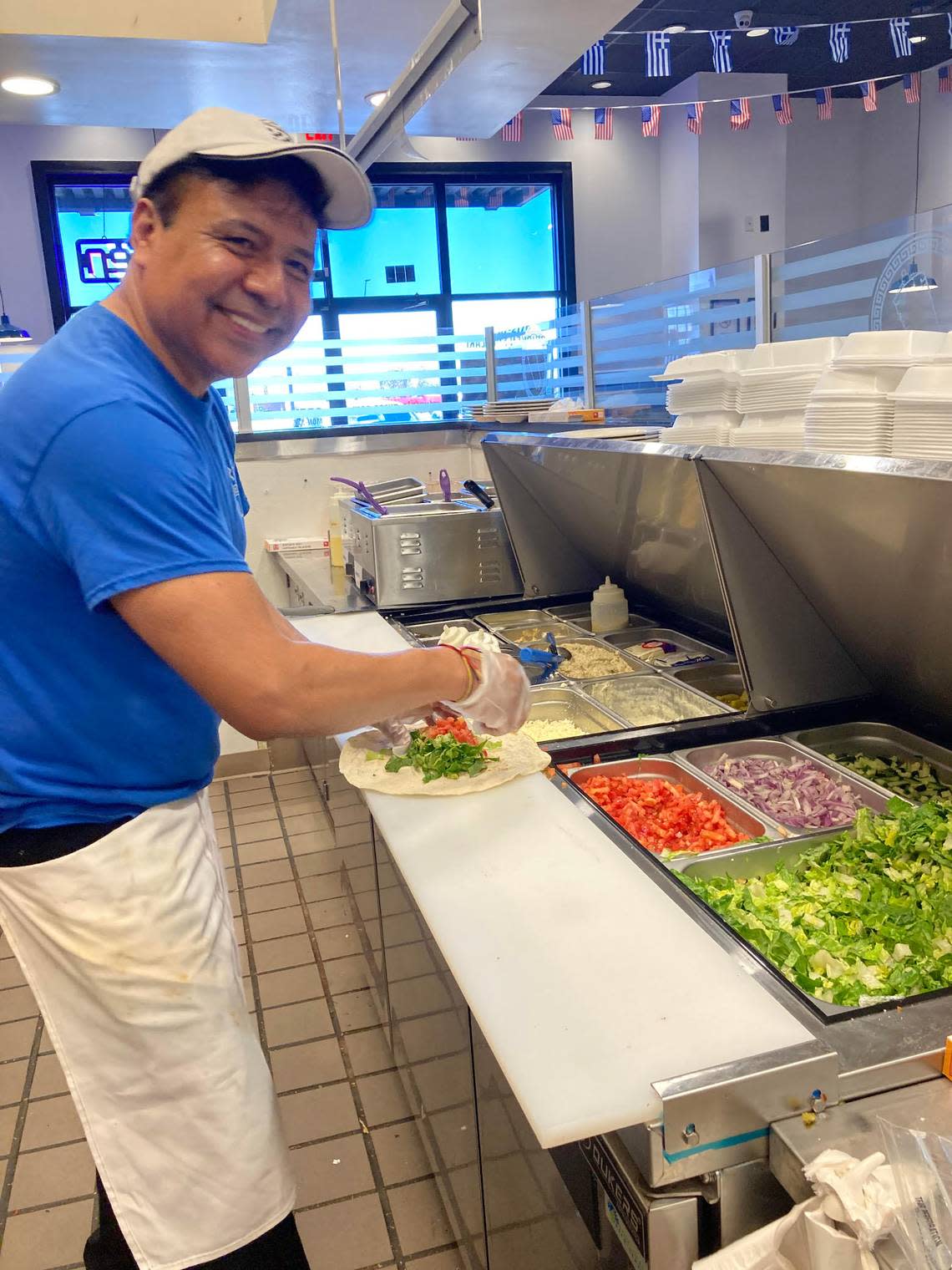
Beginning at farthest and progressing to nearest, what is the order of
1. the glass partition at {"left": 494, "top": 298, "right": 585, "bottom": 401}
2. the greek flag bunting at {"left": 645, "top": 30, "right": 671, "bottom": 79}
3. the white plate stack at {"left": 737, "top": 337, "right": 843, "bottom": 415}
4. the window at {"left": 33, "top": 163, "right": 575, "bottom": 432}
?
1. the window at {"left": 33, "top": 163, "right": 575, "bottom": 432}
2. the greek flag bunting at {"left": 645, "top": 30, "right": 671, "bottom": 79}
3. the glass partition at {"left": 494, "top": 298, "right": 585, "bottom": 401}
4. the white plate stack at {"left": 737, "top": 337, "right": 843, "bottom": 415}

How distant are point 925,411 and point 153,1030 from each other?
4.49 ft

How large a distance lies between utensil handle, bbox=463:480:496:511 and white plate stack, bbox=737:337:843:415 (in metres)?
1.54

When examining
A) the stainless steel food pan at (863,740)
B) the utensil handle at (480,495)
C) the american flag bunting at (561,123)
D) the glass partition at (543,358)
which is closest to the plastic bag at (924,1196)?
the stainless steel food pan at (863,740)

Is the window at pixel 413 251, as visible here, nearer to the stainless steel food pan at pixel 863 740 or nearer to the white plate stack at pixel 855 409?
the stainless steel food pan at pixel 863 740

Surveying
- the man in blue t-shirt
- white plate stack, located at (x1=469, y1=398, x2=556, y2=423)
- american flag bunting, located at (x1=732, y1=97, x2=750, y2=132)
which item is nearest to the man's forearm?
the man in blue t-shirt

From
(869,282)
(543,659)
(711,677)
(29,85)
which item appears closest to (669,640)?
(711,677)

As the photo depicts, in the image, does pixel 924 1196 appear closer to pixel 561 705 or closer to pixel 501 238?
pixel 561 705

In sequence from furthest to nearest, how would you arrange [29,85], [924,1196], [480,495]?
[29,85] → [480,495] → [924,1196]

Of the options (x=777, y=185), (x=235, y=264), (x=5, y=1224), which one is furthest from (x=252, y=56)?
(x=777, y=185)

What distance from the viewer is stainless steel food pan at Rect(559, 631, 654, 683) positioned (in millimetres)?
2602

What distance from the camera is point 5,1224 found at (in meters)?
2.04

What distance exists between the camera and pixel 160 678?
1.27 meters

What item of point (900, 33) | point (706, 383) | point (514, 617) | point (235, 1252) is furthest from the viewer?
point (900, 33)

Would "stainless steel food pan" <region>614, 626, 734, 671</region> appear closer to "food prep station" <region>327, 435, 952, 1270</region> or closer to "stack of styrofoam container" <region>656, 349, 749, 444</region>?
"food prep station" <region>327, 435, 952, 1270</region>
